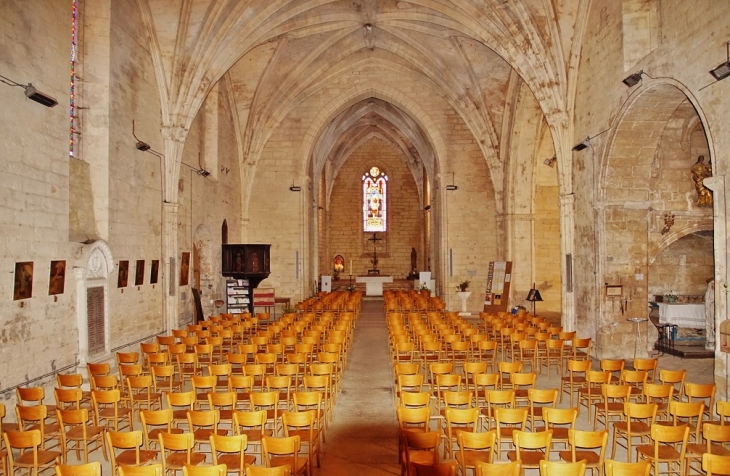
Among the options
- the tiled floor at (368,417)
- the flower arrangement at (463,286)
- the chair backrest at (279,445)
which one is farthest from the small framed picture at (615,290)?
the flower arrangement at (463,286)

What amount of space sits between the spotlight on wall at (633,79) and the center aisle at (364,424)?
7.83 metres

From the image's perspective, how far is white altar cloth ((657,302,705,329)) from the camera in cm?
1529

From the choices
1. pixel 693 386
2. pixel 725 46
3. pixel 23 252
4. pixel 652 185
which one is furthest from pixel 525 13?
pixel 23 252

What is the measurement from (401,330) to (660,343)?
7678 mm

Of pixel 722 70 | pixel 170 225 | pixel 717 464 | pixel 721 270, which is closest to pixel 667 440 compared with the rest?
pixel 717 464

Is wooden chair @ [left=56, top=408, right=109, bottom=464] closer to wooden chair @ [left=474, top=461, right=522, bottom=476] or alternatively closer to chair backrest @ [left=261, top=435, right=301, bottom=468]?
chair backrest @ [left=261, top=435, right=301, bottom=468]

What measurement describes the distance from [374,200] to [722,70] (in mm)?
32391

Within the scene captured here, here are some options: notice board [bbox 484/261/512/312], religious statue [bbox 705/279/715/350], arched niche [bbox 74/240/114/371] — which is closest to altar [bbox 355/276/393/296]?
notice board [bbox 484/261/512/312]

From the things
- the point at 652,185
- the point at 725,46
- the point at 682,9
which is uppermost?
the point at 682,9

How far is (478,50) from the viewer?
22.5 metres

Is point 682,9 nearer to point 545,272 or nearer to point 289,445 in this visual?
point 289,445

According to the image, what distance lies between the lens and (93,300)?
12.6 meters

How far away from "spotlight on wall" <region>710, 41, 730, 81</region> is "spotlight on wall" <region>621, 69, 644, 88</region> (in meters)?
2.87

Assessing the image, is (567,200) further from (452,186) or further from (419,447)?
(419,447)
